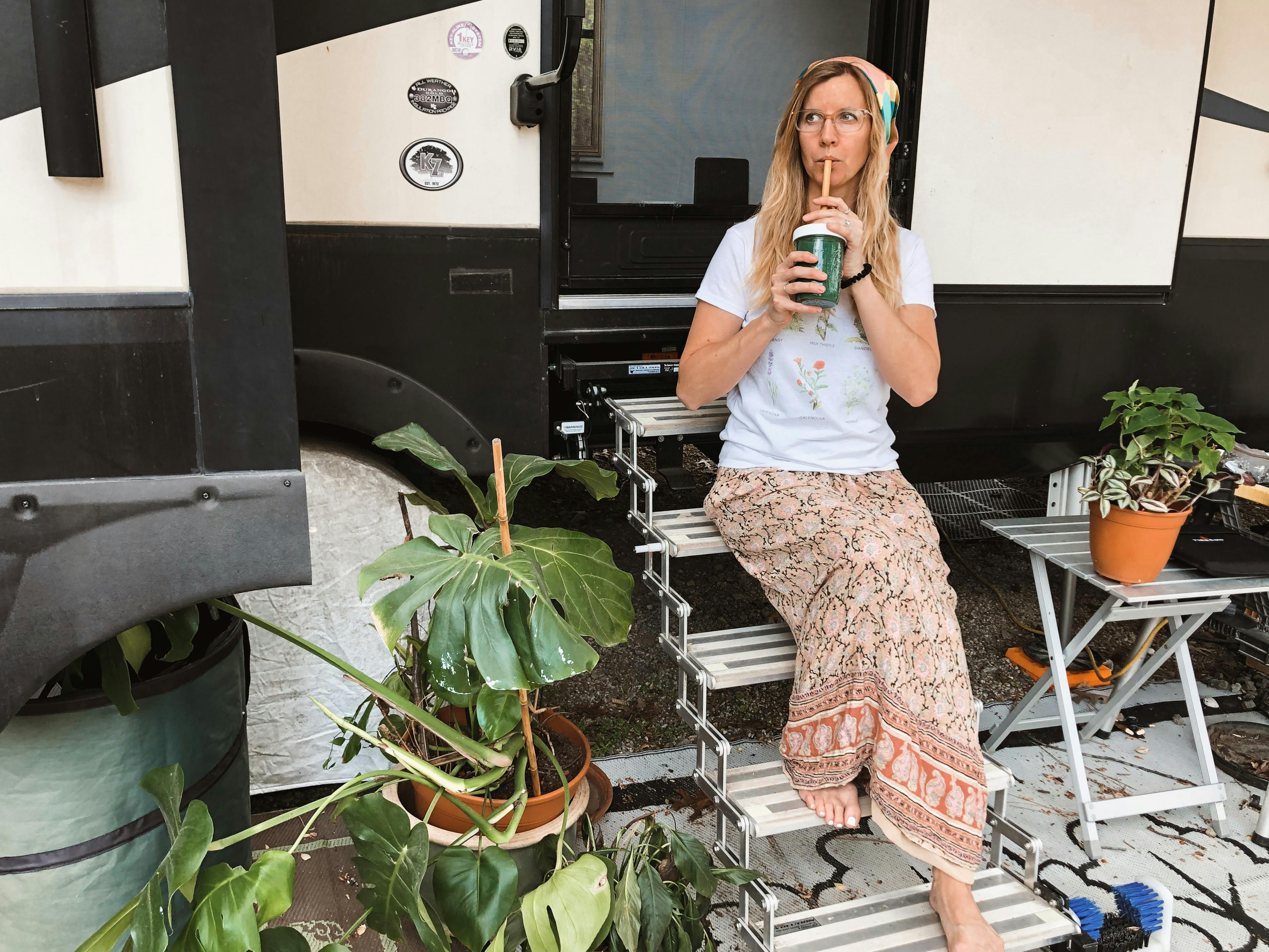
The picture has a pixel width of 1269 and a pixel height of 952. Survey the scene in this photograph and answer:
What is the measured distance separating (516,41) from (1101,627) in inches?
73.0

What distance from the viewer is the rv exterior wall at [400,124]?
1.95 metres

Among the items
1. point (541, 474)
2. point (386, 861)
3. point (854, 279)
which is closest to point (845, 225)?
point (854, 279)

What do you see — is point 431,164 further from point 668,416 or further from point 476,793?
point 476,793

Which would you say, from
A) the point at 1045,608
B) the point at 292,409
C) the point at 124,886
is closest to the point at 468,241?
the point at 292,409

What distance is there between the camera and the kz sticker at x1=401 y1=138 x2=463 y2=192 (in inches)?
80.4

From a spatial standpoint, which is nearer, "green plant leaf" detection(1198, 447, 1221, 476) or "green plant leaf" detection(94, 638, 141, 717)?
"green plant leaf" detection(94, 638, 141, 717)

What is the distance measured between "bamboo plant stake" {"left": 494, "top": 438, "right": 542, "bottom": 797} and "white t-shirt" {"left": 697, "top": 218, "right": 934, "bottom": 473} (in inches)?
24.8

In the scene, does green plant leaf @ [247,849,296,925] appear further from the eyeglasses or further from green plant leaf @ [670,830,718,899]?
the eyeglasses

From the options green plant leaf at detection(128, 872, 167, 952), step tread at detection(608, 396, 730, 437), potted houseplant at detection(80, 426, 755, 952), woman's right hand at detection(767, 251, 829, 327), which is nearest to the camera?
green plant leaf at detection(128, 872, 167, 952)

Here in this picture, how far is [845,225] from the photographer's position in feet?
5.74

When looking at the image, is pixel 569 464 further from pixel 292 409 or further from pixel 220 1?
pixel 220 1

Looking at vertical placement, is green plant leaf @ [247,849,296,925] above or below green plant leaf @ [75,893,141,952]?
above

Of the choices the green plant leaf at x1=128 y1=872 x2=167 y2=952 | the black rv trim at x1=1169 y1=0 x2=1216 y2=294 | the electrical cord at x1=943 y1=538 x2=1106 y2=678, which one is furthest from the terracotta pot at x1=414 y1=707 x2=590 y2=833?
the black rv trim at x1=1169 y1=0 x2=1216 y2=294

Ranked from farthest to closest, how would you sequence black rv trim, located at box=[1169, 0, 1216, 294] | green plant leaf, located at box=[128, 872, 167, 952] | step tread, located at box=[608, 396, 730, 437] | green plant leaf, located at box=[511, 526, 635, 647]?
1. black rv trim, located at box=[1169, 0, 1216, 294]
2. step tread, located at box=[608, 396, 730, 437]
3. green plant leaf, located at box=[511, 526, 635, 647]
4. green plant leaf, located at box=[128, 872, 167, 952]
